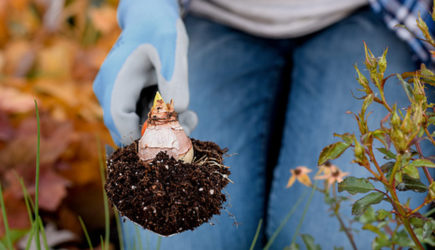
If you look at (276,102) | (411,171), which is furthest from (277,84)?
(411,171)

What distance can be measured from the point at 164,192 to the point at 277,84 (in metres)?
0.71

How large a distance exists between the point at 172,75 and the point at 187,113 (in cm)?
7

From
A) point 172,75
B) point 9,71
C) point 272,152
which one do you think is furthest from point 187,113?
point 9,71

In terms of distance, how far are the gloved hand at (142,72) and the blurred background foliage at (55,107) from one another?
0.53 m

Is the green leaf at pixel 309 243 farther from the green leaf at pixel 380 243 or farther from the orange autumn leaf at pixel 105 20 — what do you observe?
the orange autumn leaf at pixel 105 20

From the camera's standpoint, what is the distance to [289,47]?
3.75 feet

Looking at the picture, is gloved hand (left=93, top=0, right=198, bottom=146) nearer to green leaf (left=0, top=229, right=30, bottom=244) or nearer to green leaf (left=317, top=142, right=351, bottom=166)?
green leaf (left=317, top=142, right=351, bottom=166)

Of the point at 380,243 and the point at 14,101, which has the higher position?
the point at 14,101

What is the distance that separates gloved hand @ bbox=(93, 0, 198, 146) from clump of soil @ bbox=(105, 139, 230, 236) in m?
0.14

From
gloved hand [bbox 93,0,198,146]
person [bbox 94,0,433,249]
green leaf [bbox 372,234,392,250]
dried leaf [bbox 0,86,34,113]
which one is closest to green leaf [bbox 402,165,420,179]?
green leaf [bbox 372,234,392,250]

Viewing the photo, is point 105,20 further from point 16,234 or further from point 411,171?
point 411,171

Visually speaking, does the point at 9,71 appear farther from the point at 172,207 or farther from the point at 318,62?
the point at 172,207

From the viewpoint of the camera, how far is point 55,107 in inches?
57.7

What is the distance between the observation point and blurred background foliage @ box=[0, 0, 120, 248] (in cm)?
121
